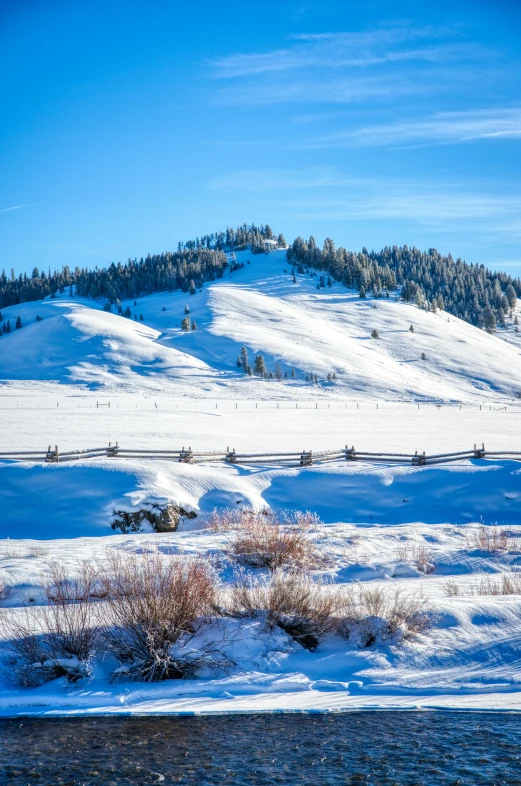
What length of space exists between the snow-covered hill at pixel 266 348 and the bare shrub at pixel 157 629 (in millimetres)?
58492

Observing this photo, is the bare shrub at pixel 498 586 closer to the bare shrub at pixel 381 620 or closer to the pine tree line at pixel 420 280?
the bare shrub at pixel 381 620

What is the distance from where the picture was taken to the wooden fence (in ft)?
82.8

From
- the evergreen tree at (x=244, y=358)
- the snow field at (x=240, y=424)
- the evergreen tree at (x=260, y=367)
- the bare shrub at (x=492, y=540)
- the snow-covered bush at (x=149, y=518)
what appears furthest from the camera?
the evergreen tree at (x=244, y=358)

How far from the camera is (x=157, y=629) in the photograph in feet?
31.3

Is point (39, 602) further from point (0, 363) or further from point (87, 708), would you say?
point (0, 363)

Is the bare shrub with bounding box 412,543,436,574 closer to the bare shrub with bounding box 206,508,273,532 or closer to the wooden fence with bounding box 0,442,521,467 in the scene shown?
the bare shrub with bounding box 206,508,273,532

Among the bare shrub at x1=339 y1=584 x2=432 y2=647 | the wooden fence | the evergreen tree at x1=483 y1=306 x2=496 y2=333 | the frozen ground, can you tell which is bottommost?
the frozen ground

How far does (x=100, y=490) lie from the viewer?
21578 millimetres

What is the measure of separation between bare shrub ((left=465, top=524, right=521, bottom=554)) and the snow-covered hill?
168 feet

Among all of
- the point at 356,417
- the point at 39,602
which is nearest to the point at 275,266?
the point at 356,417

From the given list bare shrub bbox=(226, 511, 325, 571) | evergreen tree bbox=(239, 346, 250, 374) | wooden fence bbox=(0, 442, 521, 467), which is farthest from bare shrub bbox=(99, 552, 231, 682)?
evergreen tree bbox=(239, 346, 250, 374)

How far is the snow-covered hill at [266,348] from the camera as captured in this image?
78.0 meters

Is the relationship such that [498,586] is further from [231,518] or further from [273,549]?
[231,518]

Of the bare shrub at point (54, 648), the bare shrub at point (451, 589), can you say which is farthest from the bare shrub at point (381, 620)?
the bare shrub at point (54, 648)
